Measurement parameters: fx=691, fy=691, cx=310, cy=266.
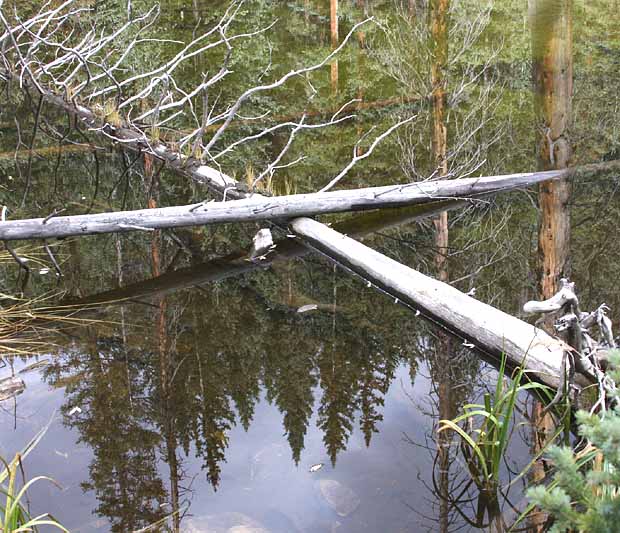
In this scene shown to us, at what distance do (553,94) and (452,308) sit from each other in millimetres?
3724

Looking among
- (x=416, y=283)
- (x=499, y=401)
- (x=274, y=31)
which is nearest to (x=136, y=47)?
(x=274, y=31)

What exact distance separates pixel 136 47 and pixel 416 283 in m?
12.3

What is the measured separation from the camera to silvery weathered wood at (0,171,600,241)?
237 inches

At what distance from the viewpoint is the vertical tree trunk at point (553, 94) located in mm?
6789

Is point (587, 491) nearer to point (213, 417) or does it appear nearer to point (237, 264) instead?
point (213, 417)

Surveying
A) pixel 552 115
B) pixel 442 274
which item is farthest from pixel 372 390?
Result: pixel 552 115

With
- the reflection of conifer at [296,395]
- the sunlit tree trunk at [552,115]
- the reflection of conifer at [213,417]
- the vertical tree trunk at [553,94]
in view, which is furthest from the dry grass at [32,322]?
the vertical tree trunk at [553,94]

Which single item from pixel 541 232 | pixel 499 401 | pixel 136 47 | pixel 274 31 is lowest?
pixel 499 401

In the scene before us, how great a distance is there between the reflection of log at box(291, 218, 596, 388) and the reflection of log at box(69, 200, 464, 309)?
0.47 meters

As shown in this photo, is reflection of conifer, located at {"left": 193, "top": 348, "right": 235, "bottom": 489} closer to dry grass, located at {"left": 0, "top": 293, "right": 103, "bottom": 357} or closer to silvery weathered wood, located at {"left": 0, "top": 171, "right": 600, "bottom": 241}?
Answer: dry grass, located at {"left": 0, "top": 293, "right": 103, "bottom": 357}

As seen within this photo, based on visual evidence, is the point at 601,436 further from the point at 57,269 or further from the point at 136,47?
the point at 136,47

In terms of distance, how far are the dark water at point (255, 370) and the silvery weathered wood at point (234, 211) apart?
0.52 metres

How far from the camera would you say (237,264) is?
7.11 metres

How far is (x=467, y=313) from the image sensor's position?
470cm
